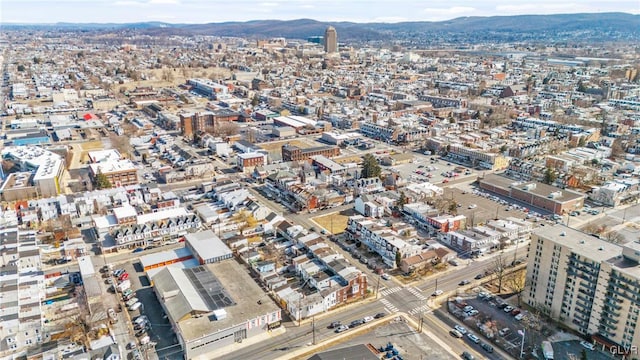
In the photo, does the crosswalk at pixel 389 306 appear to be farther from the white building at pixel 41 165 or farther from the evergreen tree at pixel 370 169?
the white building at pixel 41 165

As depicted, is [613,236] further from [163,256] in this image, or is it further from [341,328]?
[163,256]

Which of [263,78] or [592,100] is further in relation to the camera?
[263,78]

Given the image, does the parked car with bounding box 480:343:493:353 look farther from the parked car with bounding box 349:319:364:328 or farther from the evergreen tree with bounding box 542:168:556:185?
the evergreen tree with bounding box 542:168:556:185

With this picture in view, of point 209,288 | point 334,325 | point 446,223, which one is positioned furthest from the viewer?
point 446,223

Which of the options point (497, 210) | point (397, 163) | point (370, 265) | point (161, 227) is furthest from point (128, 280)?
point (397, 163)

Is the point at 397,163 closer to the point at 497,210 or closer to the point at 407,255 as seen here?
the point at 497,210

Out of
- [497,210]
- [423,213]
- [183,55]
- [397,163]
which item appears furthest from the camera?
[183,55]

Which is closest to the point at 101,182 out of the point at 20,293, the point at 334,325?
the point at 20,293
